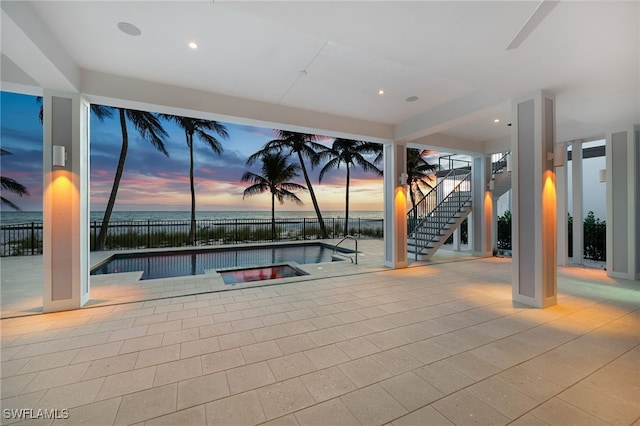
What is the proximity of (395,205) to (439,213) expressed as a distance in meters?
3.21

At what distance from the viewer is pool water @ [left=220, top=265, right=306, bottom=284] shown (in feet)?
18.3

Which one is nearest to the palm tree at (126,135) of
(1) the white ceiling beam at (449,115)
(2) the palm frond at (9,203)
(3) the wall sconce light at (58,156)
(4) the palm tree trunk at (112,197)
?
(4) the palm tree trunk at (112,197)

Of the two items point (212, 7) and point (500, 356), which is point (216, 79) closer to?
point (212, 7)

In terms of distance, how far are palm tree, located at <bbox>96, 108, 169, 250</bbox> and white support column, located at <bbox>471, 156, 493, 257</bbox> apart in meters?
11.3

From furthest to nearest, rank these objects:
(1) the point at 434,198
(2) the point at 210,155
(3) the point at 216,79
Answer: (2) the point at 210,155 → (1) the point at 434,198 → (3) the point at 216,79

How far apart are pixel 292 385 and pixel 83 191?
4.10 meters

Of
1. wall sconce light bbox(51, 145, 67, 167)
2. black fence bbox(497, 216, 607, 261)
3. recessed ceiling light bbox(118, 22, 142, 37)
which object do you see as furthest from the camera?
black fence bbox(497, 216, 607, 261)

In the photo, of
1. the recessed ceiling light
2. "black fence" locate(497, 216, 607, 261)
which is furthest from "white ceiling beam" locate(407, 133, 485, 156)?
the recessed ceiling light

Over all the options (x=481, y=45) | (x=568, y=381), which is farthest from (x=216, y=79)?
(x=568, y=381)

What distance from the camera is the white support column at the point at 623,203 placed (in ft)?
17.7

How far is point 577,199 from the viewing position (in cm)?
693

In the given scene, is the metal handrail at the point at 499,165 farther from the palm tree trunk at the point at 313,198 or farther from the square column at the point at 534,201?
the palm tree trunk at the point at 313,198

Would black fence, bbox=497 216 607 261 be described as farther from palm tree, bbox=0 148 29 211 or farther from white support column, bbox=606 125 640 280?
palm tree, bbox=0 148 29 211

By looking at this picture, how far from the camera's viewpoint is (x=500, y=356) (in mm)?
2494
